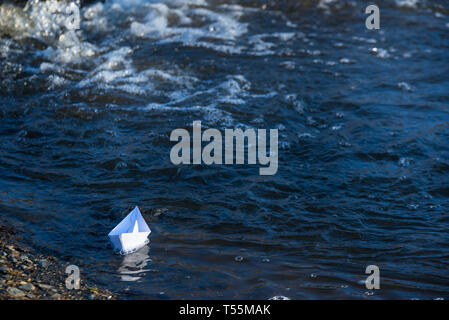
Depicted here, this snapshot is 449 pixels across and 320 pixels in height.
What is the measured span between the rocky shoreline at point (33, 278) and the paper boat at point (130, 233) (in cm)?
33

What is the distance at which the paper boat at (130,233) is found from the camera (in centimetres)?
353

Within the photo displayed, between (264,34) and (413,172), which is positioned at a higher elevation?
(264,34)

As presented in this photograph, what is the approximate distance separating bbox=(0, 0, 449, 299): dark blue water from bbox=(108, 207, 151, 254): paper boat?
75mm

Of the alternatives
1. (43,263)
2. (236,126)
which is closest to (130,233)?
(43,263)

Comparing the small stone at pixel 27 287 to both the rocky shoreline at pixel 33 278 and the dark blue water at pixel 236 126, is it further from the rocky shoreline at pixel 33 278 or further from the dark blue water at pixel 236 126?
the dark blue water at pixel 236 126

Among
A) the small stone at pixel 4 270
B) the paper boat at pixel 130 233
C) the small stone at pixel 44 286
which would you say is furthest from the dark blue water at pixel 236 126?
A: the small stone at pixel 4 270

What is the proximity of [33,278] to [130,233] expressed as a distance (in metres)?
0.63

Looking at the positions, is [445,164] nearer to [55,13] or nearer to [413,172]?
[413,172]

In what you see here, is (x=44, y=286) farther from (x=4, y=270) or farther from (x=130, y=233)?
(x=130, y=233)

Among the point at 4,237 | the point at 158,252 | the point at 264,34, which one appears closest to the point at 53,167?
the point at 4,237

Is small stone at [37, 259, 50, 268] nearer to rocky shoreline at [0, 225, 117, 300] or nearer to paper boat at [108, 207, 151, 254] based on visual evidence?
rocky shoreline at [0, 225, 117, 300]

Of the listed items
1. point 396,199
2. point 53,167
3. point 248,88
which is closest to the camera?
point 396,199
